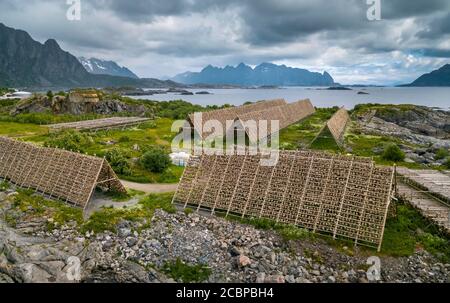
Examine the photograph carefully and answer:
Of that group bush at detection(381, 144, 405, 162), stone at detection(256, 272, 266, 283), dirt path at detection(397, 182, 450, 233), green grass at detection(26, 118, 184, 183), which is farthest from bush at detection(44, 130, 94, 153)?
bush at detection(381, 144, 405, 162)

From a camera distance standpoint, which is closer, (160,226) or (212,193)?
(160,226)

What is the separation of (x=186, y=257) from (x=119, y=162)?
14.6 m

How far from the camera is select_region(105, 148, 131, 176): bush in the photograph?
2800 cm

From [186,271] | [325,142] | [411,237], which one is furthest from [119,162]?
[325,142]

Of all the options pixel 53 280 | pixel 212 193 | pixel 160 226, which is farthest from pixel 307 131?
pixel 53 280

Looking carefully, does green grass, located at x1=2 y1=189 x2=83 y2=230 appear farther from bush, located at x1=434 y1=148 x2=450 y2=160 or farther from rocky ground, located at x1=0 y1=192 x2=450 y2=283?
bush, located at x1=434 y1=148 x2=450 y2=160

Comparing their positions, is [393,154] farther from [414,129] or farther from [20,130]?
[20,130]

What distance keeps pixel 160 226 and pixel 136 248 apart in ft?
7.16

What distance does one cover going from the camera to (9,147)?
89.5ft

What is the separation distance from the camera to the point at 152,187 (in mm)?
25422

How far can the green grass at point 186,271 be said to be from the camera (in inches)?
594

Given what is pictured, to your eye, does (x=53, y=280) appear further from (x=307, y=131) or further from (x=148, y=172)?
(x=307, y=131)

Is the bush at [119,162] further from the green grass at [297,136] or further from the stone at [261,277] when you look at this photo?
the green grass at [297,136]

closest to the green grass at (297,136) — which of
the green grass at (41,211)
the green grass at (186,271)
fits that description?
the green grass at (41,211)
